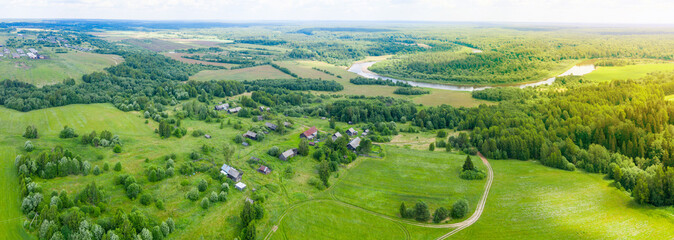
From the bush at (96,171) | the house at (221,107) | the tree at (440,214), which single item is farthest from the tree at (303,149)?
the house at (221,107)

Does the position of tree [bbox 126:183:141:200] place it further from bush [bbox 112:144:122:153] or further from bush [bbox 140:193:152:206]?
bush [bbox 112:144:122:153]

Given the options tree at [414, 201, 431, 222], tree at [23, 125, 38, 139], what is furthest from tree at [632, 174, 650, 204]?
tree at [23, 125, 38, 139]

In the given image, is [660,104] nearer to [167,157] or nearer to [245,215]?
[245,215]

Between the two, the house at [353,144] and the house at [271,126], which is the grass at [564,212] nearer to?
the house at [353,144]

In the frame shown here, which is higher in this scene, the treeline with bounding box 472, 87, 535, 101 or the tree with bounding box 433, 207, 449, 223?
the treeline with bounding box 472, 87, 535, 101

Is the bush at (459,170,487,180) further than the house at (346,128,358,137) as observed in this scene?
No

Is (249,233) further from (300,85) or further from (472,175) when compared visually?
(300,85)

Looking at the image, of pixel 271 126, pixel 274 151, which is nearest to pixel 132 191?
pixel 274 151
